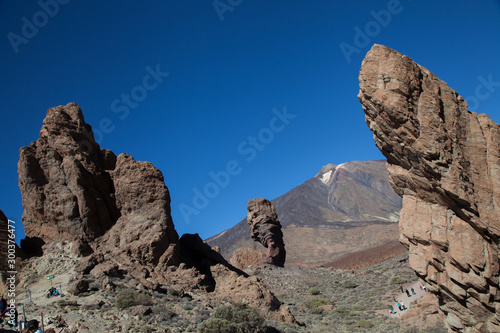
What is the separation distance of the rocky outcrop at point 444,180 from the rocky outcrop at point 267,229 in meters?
33.1

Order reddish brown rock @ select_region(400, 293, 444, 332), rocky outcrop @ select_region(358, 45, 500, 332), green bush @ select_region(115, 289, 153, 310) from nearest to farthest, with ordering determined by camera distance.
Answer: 1. rocky outcrop @ select_region(358, 45, 500, 332)
2. green bush @ select_region(115, 289, 153, 310)
3. reddish brown rock @ select_region(400, 293, 444, 332)

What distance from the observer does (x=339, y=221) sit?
122 metres

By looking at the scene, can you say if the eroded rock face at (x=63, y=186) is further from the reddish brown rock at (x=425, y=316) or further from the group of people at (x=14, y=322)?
the reddish brown rock at (x=425, y=316)

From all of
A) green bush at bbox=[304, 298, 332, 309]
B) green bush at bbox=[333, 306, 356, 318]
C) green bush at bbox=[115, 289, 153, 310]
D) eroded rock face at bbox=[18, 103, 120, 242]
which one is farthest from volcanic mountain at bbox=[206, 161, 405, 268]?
green bush at bbox=[115, 289, 153, 310]

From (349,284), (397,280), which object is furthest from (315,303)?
(397,280)

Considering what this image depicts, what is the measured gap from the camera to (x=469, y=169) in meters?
8.27

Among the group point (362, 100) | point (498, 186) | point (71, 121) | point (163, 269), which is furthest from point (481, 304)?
point (71, 121)

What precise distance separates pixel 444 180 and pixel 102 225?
56.5ft

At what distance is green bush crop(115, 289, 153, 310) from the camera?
14651mm

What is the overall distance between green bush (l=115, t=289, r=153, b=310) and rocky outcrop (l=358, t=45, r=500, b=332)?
34.8 ft

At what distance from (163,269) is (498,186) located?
598 inches

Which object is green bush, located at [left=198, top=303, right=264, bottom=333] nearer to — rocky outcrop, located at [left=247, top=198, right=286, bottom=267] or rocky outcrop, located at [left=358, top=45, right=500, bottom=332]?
rocky outcrop, located at [left=358, top=45, right=500, bottom=332]

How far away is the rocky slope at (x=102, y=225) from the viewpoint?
58.2 feet

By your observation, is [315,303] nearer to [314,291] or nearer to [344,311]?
[344,311]
